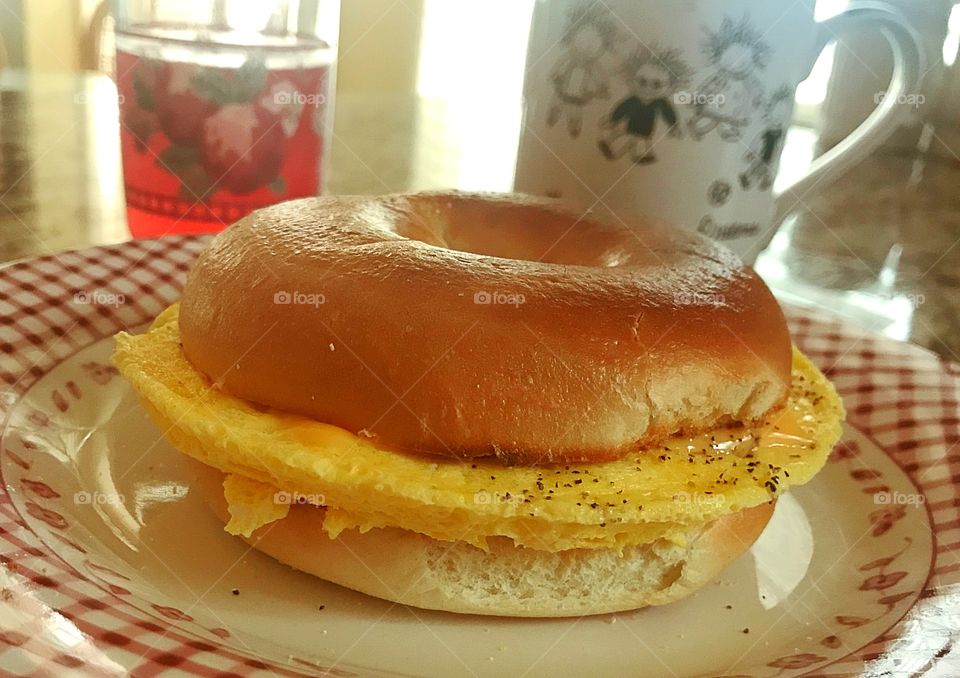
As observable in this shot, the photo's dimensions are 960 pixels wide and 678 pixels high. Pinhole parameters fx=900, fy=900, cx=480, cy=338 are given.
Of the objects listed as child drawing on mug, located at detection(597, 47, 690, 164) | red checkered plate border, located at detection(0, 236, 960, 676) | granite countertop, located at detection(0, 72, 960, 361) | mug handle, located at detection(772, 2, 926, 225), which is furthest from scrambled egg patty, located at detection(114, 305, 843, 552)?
granite countertop, located at detection(0, 72, 960, 361)

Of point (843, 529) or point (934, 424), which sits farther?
point (934, 424)

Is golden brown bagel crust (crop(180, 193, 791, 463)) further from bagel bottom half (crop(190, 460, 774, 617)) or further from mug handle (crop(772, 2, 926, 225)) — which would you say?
mug handle (crop(772, 2, 926, 225))

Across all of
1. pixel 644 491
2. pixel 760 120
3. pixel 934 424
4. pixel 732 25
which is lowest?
pixel 934 424

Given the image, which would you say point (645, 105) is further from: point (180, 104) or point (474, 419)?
point (180, 104)

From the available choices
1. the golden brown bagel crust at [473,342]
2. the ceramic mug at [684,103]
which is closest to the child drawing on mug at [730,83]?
the ceramic mug at [684,103]

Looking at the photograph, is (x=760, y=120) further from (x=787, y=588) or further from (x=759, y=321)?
(x=787, y=588)

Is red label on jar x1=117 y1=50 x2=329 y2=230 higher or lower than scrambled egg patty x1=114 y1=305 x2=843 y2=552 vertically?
higher

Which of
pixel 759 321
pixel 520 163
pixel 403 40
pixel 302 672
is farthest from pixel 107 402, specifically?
pixel 403 40

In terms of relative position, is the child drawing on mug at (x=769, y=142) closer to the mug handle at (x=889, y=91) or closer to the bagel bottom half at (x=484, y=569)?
the mug handle at (x=889, y=91)
